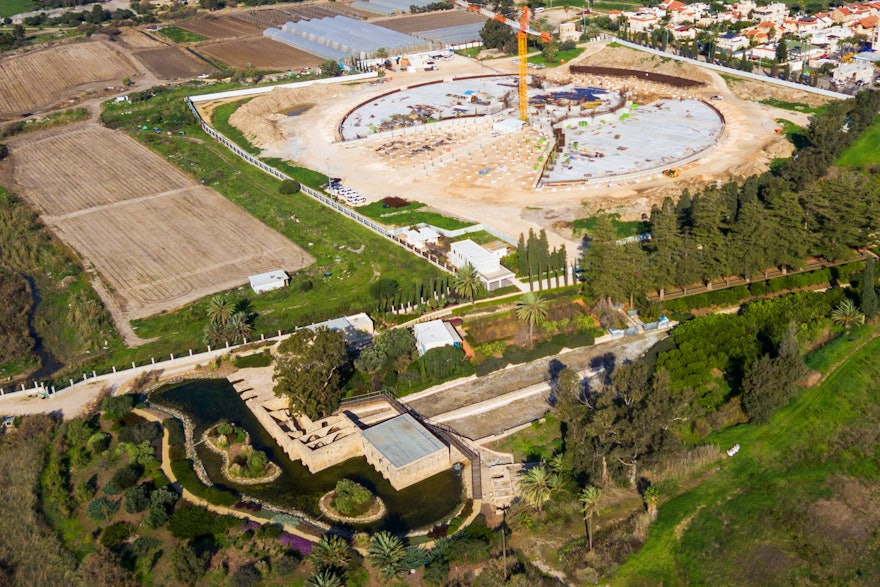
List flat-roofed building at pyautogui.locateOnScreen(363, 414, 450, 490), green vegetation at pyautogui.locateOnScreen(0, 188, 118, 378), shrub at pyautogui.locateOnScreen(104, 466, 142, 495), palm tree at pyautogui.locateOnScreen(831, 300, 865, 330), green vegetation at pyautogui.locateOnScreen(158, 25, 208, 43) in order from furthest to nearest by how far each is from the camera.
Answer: green vegetation at pyautogui.locateOnScreen(158, 25, 208, 43)
green vegetation at pyautogui.locateOnScreen(0, 188, 118, 378)
palm tree at pyautogui.locateOnScreen(831, 300, 865, 330)
flat-roofed building at pyautogui.locateOnScreen(363, 414, 450, 490)
shrub at pyautogui.locateOnScreen(104, 466, 142, 495)

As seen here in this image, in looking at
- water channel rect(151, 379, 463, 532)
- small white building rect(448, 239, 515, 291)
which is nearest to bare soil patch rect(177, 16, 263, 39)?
small white building rect(448, 239, 515, 291)

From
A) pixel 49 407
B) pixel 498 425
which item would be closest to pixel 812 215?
pixel 498 425

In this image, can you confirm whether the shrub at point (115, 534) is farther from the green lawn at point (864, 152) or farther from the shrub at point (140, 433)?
the green lawn at point (864, 152)

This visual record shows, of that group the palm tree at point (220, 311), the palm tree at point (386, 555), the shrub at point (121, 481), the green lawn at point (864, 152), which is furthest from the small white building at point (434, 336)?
the green lawn at point (864, 152)

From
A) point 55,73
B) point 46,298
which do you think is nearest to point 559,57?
point 55,73

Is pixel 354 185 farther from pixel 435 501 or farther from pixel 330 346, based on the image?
pixel 435 501

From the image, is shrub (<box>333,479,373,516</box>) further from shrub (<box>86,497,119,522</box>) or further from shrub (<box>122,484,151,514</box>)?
shrub (<box>86,497,119,522</box>)

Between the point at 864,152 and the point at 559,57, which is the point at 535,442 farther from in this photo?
the point at 559,57
